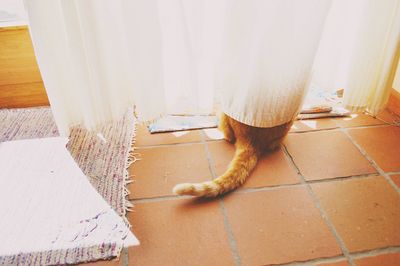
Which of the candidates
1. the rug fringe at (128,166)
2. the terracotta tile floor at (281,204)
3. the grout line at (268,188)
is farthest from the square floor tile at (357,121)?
the rug fringe at (128,166)

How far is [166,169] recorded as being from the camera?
1.36 meters

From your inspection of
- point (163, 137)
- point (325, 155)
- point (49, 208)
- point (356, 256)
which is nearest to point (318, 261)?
point (356, 256)

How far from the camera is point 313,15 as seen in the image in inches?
43.6

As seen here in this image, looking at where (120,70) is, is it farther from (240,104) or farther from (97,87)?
(240,104)

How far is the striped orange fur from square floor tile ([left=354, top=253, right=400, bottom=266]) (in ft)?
1.57

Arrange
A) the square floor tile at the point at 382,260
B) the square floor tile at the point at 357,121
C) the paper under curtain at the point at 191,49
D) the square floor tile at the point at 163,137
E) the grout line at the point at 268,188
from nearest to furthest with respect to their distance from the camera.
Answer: the square floor tile at the point at 382,260 < the paper under curtain at the point at 191,49 < the grout line at the point at 268,188 < the square floor tile at the point at 163,137 < the square floor tile at the point at 357,121

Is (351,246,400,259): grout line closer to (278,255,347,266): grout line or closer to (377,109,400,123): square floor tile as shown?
(278,255,347,266): grout line

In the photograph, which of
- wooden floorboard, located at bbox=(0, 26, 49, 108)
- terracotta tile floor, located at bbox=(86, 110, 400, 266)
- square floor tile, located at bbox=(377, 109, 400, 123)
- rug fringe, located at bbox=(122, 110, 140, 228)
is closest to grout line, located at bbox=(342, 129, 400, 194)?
terracotta tile floor, located at bbox=(86, 110, 400, 266)

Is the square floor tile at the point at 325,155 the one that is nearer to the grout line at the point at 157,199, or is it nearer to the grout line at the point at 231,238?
the grout line at the point at 231,238

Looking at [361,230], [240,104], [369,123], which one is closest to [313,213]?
[361,230]

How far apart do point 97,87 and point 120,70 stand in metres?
0.12

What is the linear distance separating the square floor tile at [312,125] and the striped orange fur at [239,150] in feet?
0.74

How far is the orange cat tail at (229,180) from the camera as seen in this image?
1114 millimetres

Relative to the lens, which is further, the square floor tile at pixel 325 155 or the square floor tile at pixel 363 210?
the square floor tile at pixel 325 155
